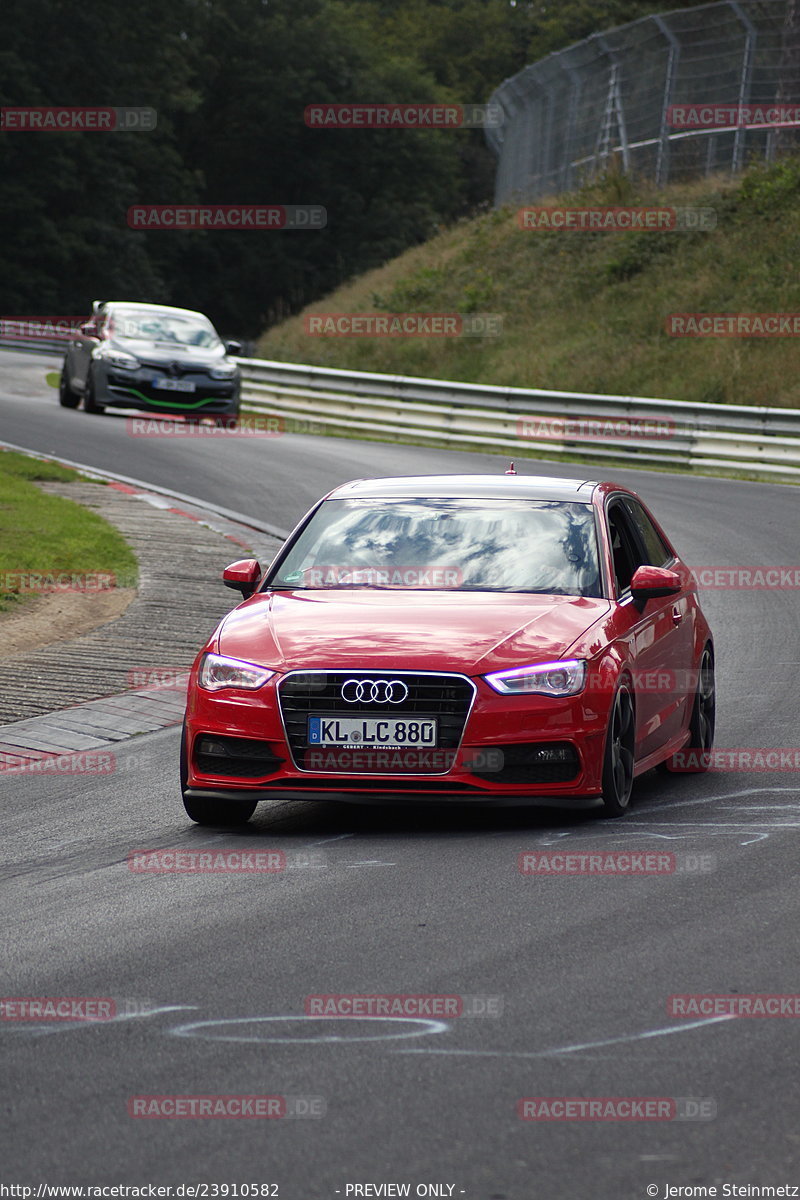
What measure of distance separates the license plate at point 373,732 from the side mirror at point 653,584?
1.43 m

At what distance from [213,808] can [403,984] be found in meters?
2.61

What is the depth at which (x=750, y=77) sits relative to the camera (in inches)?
1319

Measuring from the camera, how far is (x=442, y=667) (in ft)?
24.0

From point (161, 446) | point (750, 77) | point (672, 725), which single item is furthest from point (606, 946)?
point (750, 77)

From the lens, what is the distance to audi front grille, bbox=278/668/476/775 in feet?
24.0

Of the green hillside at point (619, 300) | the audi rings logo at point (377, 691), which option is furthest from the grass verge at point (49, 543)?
the green hillside at point (619, 300)

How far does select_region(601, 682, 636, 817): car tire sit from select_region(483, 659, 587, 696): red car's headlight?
0.74ft

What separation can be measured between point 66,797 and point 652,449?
19432mm
